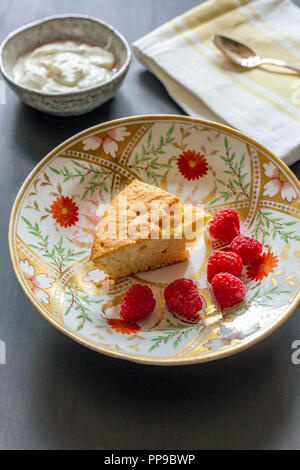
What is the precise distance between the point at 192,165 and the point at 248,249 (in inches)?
18.3

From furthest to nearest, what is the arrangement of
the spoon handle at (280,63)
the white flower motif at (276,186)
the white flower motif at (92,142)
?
the spoon handle at (280,63), the white flower motif at (92,142), the white flower motif at (276,186)

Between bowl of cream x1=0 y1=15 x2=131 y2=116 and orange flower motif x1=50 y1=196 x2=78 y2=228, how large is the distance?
1.45ft

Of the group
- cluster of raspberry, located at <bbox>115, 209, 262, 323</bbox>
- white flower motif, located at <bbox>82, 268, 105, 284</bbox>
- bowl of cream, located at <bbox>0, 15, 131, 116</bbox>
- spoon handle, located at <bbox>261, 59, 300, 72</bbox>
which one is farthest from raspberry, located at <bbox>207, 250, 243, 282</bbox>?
spoon handle, located at <bbox>261, 59, 300, 72</bbox>

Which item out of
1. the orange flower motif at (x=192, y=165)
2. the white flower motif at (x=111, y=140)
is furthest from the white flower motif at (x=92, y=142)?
the orange flower motif at (x=192, y=165)

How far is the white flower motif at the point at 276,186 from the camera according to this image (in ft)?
5.51

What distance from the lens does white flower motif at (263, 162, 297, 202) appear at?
5.51ft

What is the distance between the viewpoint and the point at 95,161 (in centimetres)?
188

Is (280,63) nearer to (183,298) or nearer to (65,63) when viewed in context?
(65,63)

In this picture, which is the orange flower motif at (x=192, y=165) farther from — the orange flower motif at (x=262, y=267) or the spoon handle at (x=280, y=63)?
the spoon handle at (x=280, y=63)

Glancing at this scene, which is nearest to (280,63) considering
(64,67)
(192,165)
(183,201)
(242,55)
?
(242,55)

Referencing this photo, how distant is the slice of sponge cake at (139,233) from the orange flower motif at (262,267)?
9.3 inches

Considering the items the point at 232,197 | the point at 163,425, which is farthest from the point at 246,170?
the point at 163,425

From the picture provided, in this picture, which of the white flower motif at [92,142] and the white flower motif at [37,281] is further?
the white flower motif at [92,142]

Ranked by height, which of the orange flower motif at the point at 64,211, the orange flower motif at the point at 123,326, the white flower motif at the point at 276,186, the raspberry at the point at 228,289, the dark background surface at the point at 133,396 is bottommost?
the dark background surface at the point at 133,396
